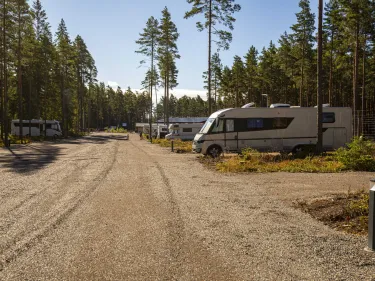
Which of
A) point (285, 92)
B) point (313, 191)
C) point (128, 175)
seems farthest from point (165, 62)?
point (313, 191)

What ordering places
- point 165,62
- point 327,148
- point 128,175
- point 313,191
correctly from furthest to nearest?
point 165,62, point 327,148, point 128,175, point 313,191

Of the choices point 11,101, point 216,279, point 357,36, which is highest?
point 357,36

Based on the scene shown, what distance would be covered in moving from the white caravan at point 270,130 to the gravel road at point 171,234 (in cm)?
875

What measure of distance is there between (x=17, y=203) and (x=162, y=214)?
3374mm

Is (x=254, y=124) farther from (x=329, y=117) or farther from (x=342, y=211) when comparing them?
(x=342, y=211)

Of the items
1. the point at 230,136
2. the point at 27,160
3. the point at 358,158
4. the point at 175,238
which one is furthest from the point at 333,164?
the point at 27,160

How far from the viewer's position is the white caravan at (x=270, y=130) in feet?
62.2

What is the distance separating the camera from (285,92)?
5500cm

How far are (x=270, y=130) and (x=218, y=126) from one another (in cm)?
287

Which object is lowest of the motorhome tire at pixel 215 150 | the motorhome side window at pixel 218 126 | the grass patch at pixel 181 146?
the grass patch at pixel 181 146

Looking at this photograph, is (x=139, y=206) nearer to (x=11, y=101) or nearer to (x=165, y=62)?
(x=165, y=62)

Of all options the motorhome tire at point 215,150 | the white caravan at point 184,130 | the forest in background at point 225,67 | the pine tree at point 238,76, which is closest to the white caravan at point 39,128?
the forest in background at point 225,67

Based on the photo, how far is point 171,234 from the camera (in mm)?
5477

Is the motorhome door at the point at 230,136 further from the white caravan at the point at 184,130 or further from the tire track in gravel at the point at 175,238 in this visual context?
the white caravan at the point at 184,130
